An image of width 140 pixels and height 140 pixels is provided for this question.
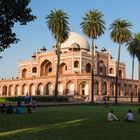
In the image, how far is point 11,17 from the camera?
2130cm

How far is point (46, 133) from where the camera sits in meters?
18.6

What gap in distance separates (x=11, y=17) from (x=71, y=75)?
6886cm

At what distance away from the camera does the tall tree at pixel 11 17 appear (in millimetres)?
20891

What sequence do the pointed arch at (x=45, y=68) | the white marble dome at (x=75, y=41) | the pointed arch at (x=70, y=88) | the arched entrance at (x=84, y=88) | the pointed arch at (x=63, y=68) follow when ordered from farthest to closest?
the pointed arch at (x=45, y=68) → the white marble dome at (x=75, y=41) → the pointed arch at (x=63, y=68) → the pointed arch at (x=70, y=88) → the arched entrance at (x=84, y=88)

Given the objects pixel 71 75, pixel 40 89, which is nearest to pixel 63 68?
pixel 40 89

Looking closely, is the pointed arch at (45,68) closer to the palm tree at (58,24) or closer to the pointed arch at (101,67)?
the pointed arch at (101,67)

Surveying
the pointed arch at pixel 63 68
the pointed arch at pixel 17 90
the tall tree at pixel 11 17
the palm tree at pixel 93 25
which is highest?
the palm tree at pixel 93 25

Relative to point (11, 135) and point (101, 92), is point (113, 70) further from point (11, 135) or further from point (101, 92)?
point (11, 135)

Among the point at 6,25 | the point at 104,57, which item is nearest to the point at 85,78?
the point at 104,57

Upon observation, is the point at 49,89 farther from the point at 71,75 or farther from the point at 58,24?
the point at 58,24

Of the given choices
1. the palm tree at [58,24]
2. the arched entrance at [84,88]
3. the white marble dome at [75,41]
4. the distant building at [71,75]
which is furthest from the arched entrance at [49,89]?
the palm tree at [58,24]

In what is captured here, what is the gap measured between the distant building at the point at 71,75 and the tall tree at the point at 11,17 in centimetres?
6173

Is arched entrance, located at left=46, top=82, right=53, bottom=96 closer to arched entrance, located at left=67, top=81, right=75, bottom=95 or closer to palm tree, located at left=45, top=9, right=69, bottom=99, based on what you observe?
arched entrance, located at left=67, top=81, right=75, bottom=95

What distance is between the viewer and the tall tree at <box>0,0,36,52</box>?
68.5ft
